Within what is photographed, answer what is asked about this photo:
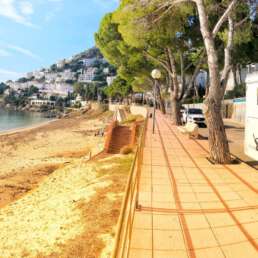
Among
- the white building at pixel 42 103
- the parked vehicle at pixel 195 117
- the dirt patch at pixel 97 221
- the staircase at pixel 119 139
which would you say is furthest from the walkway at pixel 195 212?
the white building at pixel 42 103

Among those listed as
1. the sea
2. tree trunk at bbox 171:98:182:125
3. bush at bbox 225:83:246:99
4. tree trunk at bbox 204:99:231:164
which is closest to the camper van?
tree trunk at bbox 204:99:231:164

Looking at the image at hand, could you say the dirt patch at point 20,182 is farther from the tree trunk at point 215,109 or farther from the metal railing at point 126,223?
the tree trunk at point 215,109

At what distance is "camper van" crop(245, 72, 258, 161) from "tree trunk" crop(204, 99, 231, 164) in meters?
0.76

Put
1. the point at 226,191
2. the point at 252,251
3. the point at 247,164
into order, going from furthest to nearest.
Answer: the point at 247,164 → the point at 226,191 → the point at 252,251

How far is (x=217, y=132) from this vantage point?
10039 millimetres

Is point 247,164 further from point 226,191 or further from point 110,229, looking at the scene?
point 110,229

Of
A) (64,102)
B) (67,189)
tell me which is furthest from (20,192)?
(64,102)

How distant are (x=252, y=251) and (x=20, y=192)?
9.31 m

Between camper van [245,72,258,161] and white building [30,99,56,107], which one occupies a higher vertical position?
white building [30,99,56,107]

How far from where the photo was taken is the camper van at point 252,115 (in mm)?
9109

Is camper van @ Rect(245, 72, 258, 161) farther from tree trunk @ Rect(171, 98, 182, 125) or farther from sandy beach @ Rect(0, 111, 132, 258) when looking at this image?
tree trunk @ Rect(171, 98, 182, 125)

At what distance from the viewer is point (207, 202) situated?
628cm

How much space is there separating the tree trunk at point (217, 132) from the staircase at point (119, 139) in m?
6.57

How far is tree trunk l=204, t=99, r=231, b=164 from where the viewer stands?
997 centimetres
